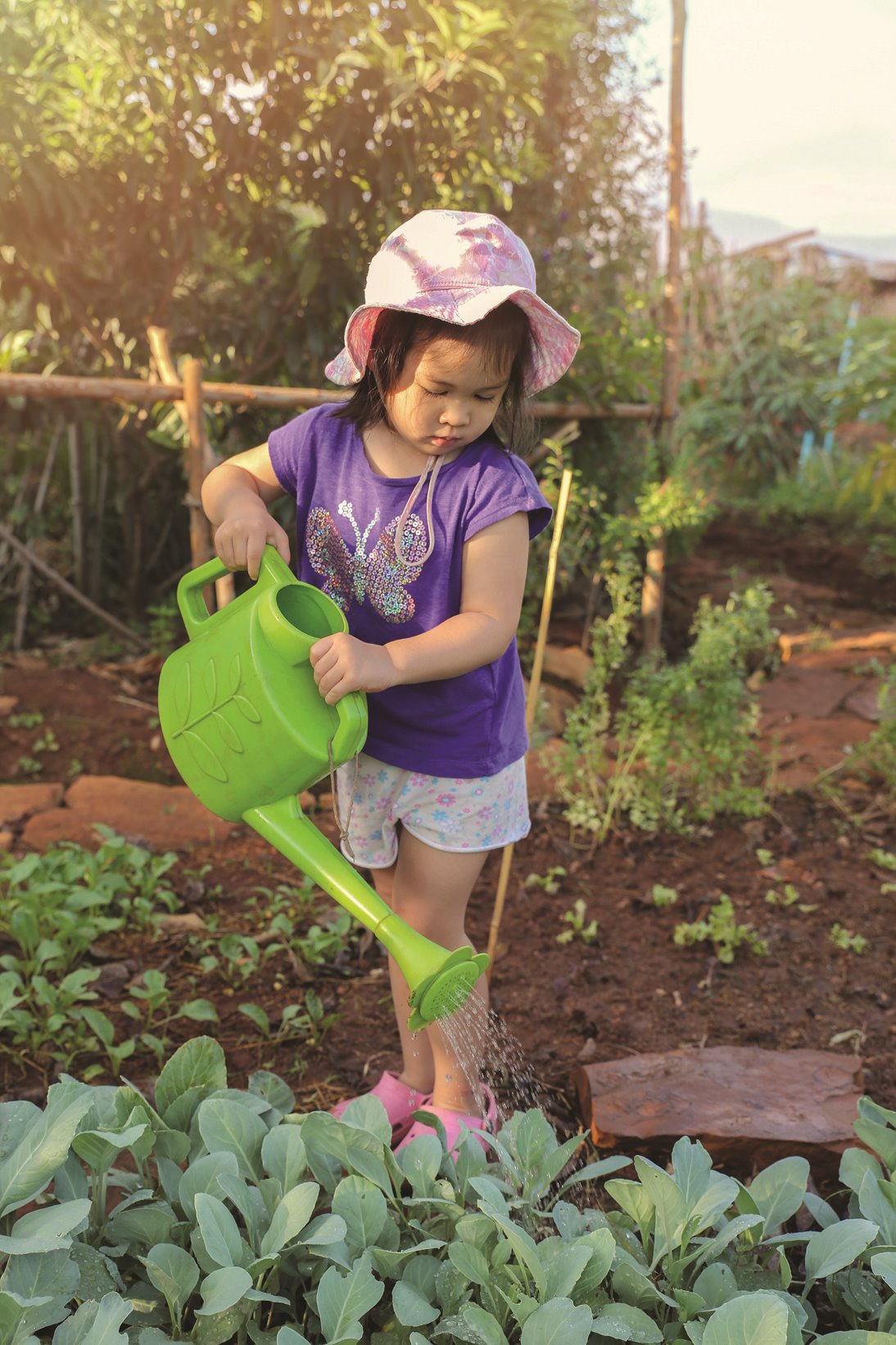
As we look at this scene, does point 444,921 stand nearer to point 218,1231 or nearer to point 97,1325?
point 218,1231

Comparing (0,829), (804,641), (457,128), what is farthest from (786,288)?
(0,829)

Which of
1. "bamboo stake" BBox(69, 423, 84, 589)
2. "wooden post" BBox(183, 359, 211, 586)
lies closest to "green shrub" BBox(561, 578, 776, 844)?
"wooden post" BBox(183, 359, 211, 586)

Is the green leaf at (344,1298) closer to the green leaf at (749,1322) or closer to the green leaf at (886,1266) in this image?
the green leaf at (749,1322)

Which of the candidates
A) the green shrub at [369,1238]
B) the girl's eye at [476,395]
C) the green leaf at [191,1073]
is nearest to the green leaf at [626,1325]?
the green shrub at [369,1238]

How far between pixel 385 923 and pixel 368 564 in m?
0.52

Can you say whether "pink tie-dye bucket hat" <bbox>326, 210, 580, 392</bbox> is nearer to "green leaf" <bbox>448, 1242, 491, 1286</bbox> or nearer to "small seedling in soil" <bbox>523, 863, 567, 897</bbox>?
"green leaf" <bbox>448, 1242, 491, 1286</bbox>

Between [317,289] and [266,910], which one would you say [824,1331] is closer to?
[266,910]

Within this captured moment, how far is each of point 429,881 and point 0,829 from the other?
1.69 metres

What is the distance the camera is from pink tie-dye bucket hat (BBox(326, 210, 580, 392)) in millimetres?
1286

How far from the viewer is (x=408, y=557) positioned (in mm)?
1457

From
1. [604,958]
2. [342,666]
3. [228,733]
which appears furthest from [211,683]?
[604,958]

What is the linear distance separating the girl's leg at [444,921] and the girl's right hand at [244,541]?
0.52 metres

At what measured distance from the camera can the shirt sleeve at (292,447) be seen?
5.06ft

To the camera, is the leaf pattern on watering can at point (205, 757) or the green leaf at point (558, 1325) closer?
the green leaf at point (558, 1325)
